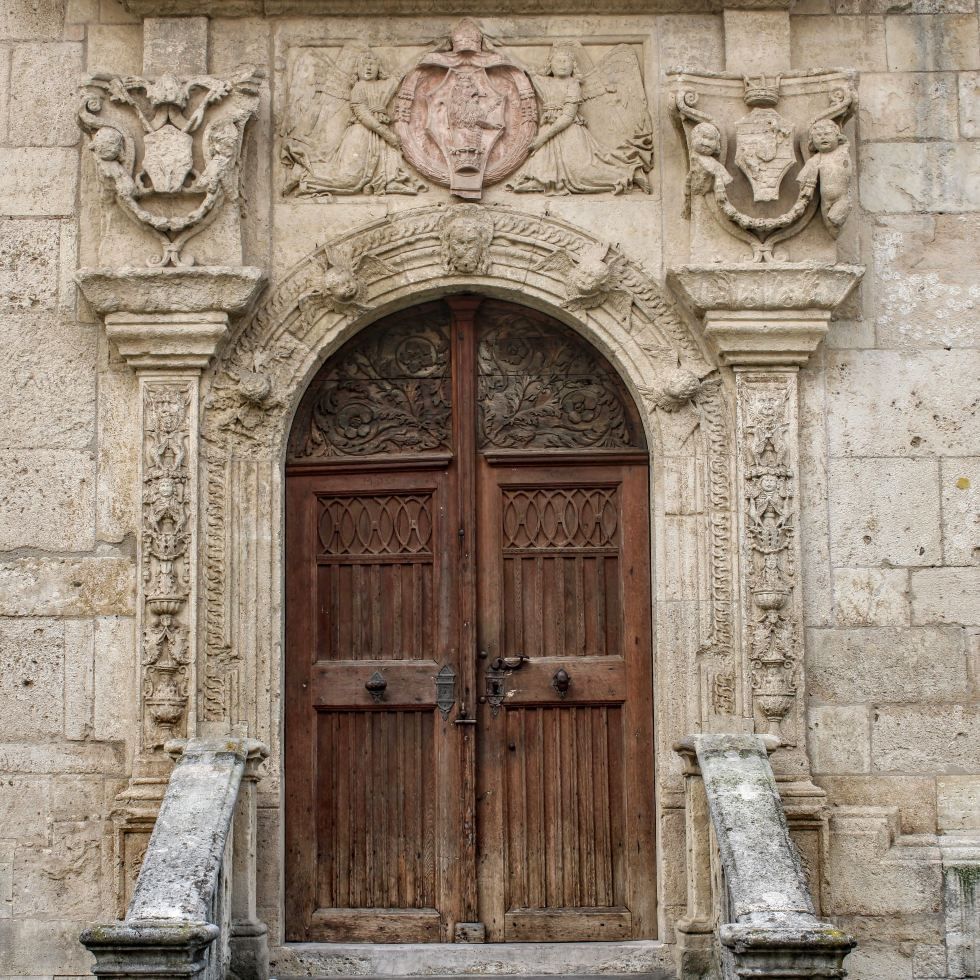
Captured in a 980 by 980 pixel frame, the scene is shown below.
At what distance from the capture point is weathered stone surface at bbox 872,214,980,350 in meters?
6.93

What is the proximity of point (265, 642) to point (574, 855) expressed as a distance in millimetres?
1669

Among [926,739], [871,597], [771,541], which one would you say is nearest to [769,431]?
[771,541]

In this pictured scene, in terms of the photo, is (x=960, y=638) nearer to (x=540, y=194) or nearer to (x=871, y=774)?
(x=871, y=774)

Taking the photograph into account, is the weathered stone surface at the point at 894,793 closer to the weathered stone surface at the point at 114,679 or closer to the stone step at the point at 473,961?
the stone step at the point at 473,961

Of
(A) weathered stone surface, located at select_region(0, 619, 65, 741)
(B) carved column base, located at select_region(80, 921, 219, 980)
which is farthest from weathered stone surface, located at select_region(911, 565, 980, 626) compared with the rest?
(A) weathered stone surface, located at select_region(0, 619, 65, 741)

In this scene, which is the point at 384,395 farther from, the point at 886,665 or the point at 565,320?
the point at 886,665

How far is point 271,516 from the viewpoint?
6852 millimetres

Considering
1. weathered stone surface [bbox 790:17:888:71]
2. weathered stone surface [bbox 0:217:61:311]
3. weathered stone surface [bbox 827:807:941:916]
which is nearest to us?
weathered stone surface [bbox 827:807:941:916]

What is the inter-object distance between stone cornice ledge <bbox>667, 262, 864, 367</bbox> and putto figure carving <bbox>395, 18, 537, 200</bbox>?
38.9 inches

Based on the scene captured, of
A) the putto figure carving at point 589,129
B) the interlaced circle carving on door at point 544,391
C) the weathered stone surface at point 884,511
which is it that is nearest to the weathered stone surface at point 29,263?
the interlaced circle carving on door at point 544,391

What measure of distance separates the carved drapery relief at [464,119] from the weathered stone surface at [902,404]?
4.29 feet

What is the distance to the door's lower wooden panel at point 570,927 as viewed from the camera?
269 inches

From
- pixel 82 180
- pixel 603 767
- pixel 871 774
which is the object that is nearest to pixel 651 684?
pixel 603 767

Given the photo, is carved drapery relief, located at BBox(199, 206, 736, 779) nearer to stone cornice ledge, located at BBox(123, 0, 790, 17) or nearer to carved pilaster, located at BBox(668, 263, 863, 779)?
carved pilaster, located at BBox(668, 263, 863, 779)
